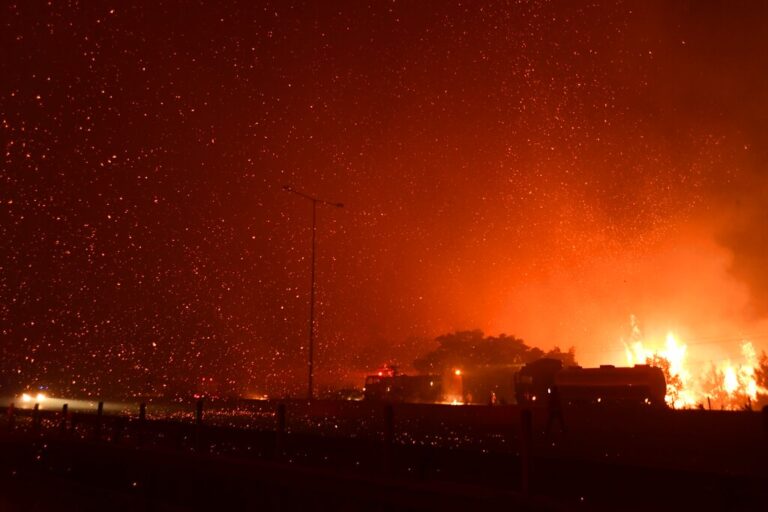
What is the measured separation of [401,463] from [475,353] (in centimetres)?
7802

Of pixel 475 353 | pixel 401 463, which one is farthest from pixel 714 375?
pixel 401 463

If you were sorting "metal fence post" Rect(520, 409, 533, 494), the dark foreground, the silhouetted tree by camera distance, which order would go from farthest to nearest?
1. the silhouetted tree
2. "metal fence post" Rect(520, 409, 533, 494)
3. the dark foreground

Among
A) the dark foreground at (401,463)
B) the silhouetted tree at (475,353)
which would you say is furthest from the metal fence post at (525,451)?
the silhouetted tree at (475,353)

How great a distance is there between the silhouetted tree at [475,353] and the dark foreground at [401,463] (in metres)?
68.2

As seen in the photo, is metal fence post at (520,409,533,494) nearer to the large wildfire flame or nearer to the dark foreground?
the dark foreground

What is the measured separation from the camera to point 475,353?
8662cm

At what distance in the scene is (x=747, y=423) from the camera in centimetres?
1371

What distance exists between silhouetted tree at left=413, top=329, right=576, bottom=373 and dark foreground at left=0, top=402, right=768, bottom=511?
6825cm

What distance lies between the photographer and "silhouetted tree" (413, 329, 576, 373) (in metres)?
84.5

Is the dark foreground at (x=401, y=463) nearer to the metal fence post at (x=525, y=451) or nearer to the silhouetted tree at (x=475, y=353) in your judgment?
the metal fence post at (x=525, y=451)

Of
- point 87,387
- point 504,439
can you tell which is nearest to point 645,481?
point 504,439

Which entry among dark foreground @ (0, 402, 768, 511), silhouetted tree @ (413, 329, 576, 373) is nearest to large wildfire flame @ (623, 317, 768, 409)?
silhouetted tree @ (413, 329, 576, 373)

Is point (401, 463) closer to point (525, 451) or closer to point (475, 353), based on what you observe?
point (525, 451)

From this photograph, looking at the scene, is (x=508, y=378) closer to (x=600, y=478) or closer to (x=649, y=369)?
(x=649, y=369)
